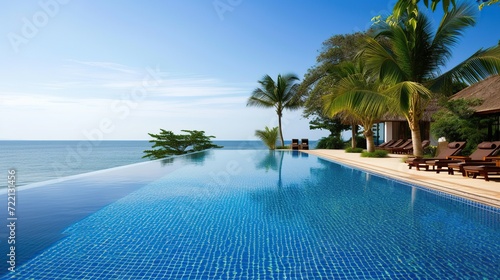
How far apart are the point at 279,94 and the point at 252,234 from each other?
19.7m

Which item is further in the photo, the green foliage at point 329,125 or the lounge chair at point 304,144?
the green foliage at point 329,125

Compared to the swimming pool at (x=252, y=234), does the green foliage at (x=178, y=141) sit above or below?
above

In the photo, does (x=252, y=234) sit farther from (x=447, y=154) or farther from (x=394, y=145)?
(x=394, y=145)

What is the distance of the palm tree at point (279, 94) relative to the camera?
23.7 m

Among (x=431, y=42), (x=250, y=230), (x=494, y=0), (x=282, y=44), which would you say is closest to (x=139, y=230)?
(x=250, y=230)

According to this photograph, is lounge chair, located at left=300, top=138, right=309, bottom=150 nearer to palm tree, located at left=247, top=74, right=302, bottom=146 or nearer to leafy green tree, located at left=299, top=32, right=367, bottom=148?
palm tree, located at left=247, top=74, right=302, bottom=146

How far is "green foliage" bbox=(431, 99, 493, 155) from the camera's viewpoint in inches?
540

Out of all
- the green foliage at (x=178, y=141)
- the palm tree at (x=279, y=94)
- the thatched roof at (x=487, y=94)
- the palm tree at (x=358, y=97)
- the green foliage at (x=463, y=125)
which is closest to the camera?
the palm tree at (x=358, y=97)

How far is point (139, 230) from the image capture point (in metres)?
4.55

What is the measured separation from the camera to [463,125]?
46.2ft

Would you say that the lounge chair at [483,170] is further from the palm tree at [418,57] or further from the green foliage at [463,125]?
the green foliage at [463,125]

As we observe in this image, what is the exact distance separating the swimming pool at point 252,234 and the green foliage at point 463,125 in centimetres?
787

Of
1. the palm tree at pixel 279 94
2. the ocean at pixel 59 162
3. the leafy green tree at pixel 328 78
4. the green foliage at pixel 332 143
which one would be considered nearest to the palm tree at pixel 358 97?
the leafy green tree at pixel 328 78

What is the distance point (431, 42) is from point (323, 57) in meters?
10.2
